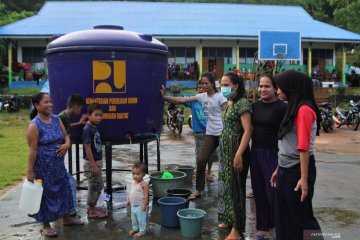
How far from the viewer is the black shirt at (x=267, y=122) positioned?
3.94 m

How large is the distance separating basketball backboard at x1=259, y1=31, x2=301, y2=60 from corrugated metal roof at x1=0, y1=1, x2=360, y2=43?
4.10 meters

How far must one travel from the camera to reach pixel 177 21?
88.0ft

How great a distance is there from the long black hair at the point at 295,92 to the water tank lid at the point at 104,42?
2.18 meters

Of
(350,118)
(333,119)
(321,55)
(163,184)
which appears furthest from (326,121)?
(321,55)

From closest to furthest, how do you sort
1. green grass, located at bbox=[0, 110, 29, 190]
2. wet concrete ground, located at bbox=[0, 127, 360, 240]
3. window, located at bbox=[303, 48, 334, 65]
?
wet concrete ground, located at bbox=[0, 127, 360, 240] → green grass, located at bbox=[0, 110, 29, 190] → window, located at bbox=[303, 48, 334, 65]

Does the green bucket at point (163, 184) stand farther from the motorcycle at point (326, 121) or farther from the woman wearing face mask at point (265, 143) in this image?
the motorcycle at point (326, 121)

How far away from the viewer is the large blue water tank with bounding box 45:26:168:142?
189 inches

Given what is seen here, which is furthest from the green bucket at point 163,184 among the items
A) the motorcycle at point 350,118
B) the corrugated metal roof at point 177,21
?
the corrugated metal roof at point 177,21

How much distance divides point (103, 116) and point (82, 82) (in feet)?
1.51

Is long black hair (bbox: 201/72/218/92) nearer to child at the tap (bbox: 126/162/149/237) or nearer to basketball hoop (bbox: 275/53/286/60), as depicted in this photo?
child at the tap (bbox: 126/162/149/237)

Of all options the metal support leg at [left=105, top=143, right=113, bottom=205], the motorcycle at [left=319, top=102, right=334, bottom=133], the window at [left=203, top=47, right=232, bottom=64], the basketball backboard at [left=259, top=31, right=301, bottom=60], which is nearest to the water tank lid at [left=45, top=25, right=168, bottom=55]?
the metal support leg at [left=105, top=143, right=113, bottom=205]

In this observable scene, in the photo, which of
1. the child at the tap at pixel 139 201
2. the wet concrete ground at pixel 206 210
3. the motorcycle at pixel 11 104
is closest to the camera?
the child at the tap at pixel 139 201

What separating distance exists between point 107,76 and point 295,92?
7.77 feet

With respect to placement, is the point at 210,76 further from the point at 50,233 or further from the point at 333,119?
the point at 333,119
